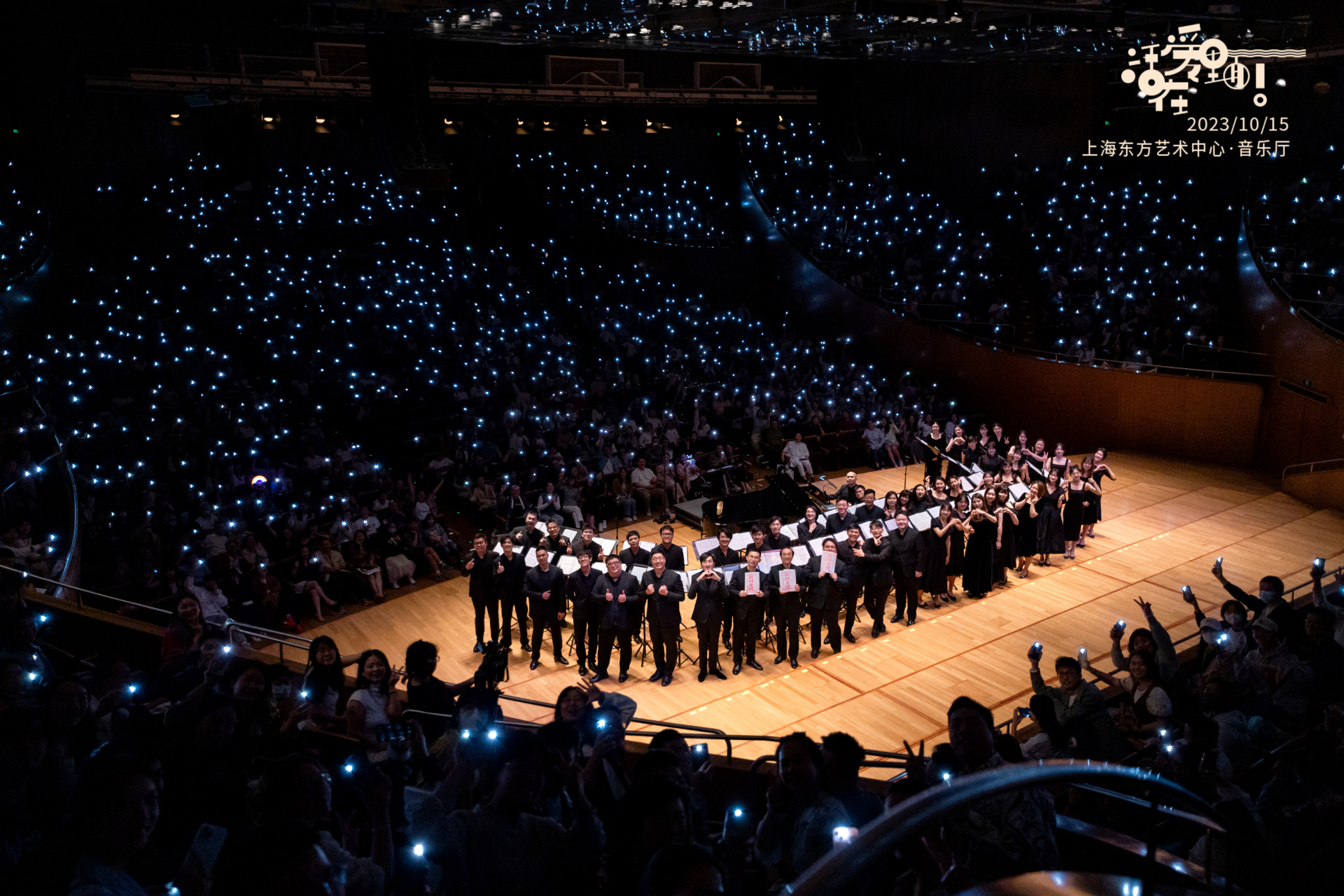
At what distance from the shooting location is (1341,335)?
14070 millimetres

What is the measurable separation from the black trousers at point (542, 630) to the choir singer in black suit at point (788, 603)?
7.70 ft

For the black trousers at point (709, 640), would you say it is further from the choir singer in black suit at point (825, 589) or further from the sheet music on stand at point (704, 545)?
the choir singer in black suit at point (825, 589)

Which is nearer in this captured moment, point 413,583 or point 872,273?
point 413,583

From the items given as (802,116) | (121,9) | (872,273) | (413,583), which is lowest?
(413,583)

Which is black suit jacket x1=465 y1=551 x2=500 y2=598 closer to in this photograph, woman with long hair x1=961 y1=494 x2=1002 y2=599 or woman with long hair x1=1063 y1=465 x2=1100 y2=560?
woman with long hair x1=961 y1=494 x2=1002 y2=599

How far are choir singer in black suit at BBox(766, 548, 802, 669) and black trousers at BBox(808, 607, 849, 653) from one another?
17cm

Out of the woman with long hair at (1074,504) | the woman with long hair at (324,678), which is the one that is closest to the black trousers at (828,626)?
the woman with long hair at (1074,504)

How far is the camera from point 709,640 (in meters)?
9.56

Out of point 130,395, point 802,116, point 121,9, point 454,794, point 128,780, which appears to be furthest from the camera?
point 802,116

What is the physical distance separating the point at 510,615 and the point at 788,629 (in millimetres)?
3029

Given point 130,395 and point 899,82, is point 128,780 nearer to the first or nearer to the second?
point 130,395

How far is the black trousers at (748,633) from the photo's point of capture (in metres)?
9.70

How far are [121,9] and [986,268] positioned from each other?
57.1 ft

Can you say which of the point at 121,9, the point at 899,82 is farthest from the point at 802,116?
the point at 121,9
